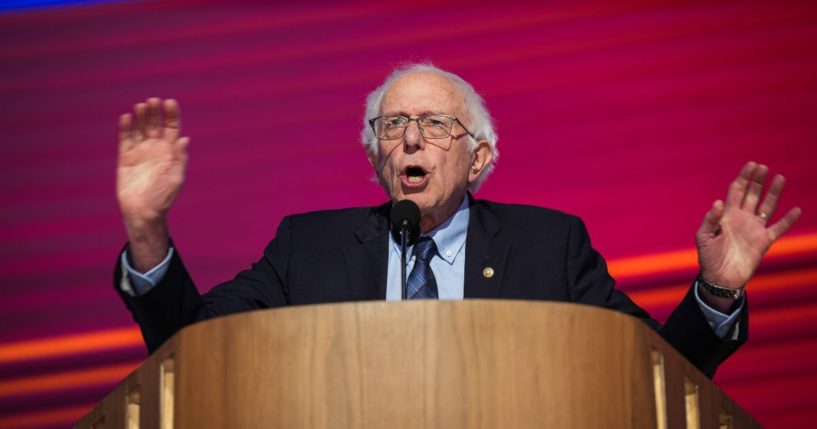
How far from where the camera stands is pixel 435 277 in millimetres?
3105

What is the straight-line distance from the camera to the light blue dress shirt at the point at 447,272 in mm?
2559

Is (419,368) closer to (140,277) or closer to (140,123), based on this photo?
(140,277)

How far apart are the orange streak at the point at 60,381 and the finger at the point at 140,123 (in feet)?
4.46

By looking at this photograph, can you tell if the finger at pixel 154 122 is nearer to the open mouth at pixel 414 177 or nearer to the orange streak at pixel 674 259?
the open mouth at pixel 414 177

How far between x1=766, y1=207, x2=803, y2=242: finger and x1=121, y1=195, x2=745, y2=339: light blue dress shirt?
0.15 meters

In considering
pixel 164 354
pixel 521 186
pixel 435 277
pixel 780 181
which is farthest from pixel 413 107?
pixel 164 354

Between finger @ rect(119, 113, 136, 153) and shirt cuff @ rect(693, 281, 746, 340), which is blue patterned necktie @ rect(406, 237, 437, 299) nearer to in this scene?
shirt cuff @ rect(693, 281, 746, 340)

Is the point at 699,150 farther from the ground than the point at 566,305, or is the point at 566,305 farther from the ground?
the point at 699,150

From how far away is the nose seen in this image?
323cm

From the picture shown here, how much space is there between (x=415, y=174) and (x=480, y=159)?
28 cm

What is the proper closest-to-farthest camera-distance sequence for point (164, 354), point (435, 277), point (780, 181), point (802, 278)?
point (164, 354) → point (780, 181) → point (435, 277) → point (802, 278)

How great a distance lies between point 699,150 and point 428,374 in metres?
2.06

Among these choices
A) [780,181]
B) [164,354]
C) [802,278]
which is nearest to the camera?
[164,354]

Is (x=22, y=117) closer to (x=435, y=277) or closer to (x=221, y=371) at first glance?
(x=435, y=277)
